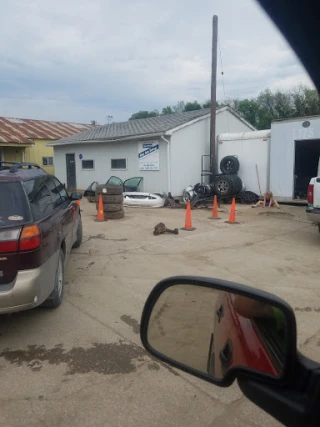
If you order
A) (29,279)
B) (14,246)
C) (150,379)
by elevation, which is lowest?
(150,379)

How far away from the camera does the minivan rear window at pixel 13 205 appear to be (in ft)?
11.5

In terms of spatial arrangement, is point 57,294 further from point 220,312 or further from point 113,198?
point 113,198

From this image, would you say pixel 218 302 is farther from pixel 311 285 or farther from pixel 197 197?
pixel 197 197

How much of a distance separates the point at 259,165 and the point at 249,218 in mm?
4582

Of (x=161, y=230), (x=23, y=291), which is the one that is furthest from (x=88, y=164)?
(x=23, y=291)

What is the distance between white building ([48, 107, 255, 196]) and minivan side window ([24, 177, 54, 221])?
11.2 metres

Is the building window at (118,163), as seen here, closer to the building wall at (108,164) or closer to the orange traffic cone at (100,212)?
the building wall at (108,164)

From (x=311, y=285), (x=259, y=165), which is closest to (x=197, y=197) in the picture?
(x=259, y=165)

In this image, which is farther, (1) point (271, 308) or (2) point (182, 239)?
(2) point (182, 239)

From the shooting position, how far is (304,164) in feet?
54.1

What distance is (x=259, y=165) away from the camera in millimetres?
15539

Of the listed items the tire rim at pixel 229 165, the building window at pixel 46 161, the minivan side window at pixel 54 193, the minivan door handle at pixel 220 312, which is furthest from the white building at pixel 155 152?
the minivan door handle at pixel 220 312

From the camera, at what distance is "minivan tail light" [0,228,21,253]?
334 cm

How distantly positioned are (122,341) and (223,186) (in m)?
12.3
